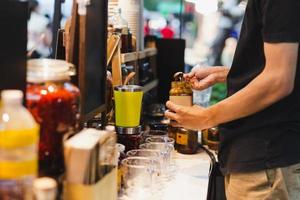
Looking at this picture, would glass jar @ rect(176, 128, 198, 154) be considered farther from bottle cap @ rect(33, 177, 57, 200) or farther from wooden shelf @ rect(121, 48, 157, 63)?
bottle cap @ rect(33, 177, 57, 200)

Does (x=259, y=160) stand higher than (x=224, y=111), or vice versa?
(x=224, y=111)

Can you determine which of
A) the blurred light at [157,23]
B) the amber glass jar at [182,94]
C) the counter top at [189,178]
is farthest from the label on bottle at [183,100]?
the blurred light at [157,23]

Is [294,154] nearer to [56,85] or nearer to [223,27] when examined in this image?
[56,85]

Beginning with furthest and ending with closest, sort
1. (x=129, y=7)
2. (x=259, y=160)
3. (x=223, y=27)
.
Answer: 1. (x=223, y=27)
2. (x=129, y=7)
3. (x=259, y=160)

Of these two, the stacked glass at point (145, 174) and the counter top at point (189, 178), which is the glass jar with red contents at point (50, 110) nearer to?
the stacked glass at point (145, 174)

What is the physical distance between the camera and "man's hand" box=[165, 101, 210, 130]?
5.05 ft

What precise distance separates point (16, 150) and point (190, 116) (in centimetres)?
85

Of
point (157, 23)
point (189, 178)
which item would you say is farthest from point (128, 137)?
point (157, 23)

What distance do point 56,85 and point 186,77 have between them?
3.52 ft

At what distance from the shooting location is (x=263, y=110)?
4.65ft

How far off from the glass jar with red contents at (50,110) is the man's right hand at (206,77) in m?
1.01

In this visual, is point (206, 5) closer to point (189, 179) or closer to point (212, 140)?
point (212, 140)

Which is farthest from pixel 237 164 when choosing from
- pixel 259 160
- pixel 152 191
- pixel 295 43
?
pixel 295 43

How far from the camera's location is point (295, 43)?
4.18 ft
